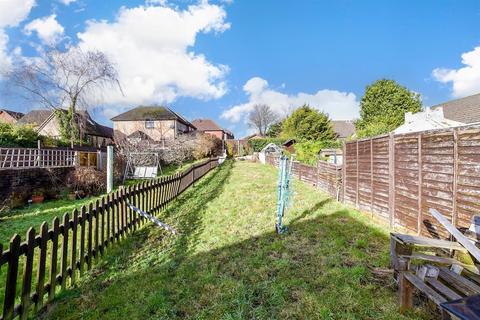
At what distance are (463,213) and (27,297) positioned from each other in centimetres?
582

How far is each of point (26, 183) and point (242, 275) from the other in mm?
10143

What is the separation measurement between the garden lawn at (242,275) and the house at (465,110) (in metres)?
15.1

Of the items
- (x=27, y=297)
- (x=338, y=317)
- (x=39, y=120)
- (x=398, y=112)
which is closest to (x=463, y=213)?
(x=338, y=317)

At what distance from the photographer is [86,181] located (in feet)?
35.1

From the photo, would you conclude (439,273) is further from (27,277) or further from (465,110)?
(465,110)

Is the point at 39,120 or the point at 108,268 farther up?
the point at 39,120

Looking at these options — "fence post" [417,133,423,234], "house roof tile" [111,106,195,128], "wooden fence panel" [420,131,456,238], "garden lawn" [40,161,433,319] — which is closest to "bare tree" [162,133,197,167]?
"house roof tile" [111,106,195,128]

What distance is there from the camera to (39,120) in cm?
3678

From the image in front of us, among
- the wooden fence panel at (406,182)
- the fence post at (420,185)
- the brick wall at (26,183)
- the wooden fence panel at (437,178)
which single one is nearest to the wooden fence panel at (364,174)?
the wooden fence panel at (406,182)

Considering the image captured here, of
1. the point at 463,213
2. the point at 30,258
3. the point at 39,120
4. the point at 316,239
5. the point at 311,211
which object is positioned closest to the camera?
the point at 30,258

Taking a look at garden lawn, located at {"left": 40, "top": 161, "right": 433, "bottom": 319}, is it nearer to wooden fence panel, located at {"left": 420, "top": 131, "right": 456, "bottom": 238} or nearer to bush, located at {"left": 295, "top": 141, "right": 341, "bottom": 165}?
wooden fence panel, located at {"left": 420, "top": 131, "right": 456, "bottom": 238}

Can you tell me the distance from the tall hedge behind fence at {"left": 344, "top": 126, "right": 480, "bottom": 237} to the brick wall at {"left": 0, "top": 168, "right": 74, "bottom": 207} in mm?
11333

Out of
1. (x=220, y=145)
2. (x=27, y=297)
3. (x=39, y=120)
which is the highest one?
(x=39, y=120)

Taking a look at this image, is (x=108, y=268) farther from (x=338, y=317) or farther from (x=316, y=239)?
(x=316, y=239)
